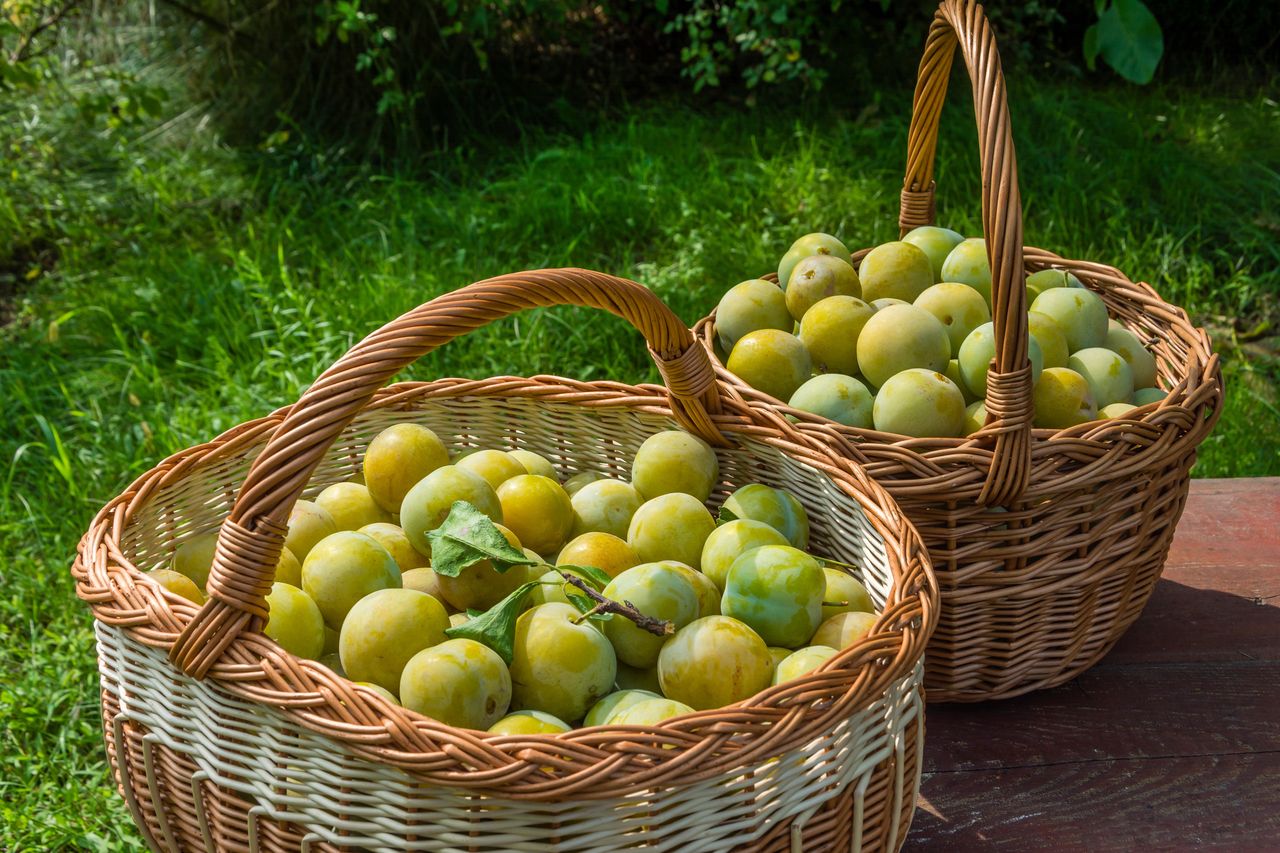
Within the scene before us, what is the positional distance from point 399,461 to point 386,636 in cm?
33

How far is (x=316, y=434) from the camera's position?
3.14 ft

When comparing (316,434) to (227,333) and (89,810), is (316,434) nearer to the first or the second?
(89,810)

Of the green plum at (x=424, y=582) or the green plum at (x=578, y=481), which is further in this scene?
the green plum at (x=578, y=481)

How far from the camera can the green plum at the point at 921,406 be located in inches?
50.5

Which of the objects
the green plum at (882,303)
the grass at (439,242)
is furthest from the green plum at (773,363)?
the grass at (439,242)

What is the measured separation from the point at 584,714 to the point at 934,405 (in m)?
0.54

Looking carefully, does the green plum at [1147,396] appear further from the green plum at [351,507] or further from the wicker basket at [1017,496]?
the green plum at [351,507]

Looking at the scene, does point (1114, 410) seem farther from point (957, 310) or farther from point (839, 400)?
point (839, 400)

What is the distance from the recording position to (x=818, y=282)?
1.54 metres

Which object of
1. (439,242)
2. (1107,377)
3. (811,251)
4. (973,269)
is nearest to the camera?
(1107,377)

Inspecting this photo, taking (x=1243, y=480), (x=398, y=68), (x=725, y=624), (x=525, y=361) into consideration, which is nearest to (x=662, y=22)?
(x=398, y=68)

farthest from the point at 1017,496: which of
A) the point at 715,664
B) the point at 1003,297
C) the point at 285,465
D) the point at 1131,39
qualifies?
the point at 1131,39

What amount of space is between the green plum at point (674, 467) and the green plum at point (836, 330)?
0.77 feet

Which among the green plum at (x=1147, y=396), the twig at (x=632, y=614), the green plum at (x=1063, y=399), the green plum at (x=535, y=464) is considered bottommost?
the green plum at (x=535, y=464)
